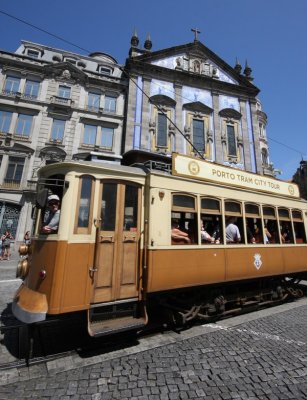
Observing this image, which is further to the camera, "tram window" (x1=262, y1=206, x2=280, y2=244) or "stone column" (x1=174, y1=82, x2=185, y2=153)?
"stone column" (x1=174, y1=82, x2=185, y2=153)

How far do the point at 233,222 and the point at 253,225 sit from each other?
1279 mm

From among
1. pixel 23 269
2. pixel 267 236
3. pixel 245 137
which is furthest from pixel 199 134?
pixel 23 269

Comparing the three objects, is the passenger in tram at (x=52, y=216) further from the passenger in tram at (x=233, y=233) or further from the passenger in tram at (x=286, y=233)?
the passenger in tram at (x=286, y=233)

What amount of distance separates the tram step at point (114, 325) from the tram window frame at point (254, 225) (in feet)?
12.3

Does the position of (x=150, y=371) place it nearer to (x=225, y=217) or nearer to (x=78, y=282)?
(x=78, y=282)

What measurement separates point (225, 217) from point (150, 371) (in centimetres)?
386

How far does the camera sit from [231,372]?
396 centimetres

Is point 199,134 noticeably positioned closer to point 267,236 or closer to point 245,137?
point 245,137

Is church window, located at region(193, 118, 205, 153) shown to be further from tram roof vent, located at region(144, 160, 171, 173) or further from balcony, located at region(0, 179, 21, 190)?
tram roof vent, located at region(144, 160, 171, 173)

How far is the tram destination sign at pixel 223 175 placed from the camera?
5.86m

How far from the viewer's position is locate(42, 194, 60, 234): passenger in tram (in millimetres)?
4395

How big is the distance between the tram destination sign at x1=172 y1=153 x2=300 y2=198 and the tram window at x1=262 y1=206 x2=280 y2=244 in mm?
650

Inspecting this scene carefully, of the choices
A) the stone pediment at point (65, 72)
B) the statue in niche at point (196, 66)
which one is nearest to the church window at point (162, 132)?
the statue in niche at point (196, 66)

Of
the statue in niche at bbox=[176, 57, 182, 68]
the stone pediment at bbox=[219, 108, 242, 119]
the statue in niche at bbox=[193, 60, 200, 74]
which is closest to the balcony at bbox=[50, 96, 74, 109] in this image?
the statue in niche at bbox=[176, 57, 182, 68]
